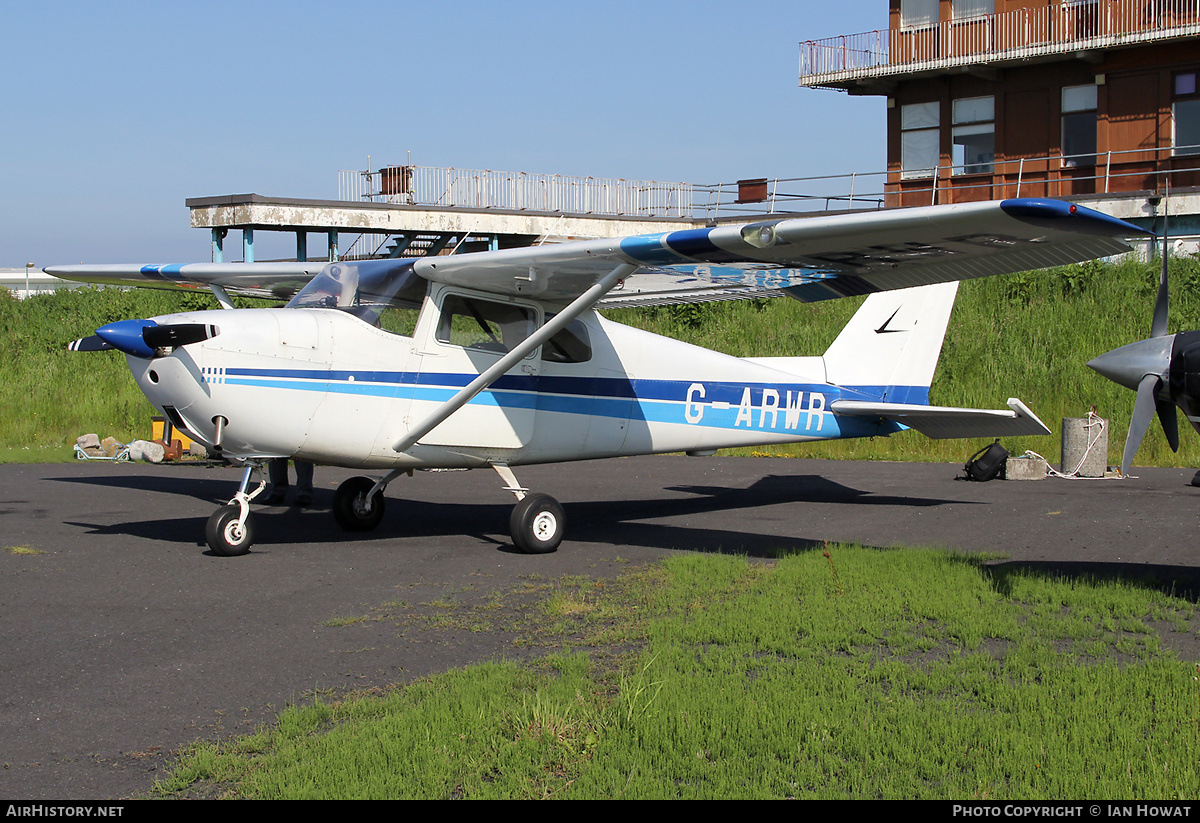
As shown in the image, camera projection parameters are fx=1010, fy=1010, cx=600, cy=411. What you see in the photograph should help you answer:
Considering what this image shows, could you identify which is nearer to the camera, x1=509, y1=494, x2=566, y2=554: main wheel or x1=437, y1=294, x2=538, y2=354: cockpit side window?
x1=509, y1=494, x2=566, y2=554: main wheel

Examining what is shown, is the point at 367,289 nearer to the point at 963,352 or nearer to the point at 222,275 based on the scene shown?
the point at 222,275

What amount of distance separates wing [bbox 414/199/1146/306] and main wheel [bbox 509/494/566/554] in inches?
75.3

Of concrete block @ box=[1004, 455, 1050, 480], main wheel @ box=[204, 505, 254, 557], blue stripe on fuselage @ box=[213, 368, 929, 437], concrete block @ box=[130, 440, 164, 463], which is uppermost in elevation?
blue stripe on fuselage @ box=[213, 368, 929, 437]

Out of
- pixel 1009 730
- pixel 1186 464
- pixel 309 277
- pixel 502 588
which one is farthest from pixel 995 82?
pixel 1009 730

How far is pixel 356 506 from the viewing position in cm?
962

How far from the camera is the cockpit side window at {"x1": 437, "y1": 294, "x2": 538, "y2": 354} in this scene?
28.9ft

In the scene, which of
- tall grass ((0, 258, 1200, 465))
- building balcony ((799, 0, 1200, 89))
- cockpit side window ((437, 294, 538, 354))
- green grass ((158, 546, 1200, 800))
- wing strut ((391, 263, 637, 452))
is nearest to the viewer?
green grass ((158, 546, 1200, 800))

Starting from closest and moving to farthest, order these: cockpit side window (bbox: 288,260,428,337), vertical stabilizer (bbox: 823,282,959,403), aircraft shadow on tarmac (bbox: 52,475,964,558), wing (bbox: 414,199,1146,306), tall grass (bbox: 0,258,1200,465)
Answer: wing (bbox: 414,199,1146,306) < cockpit side window (bbox: 288,260,428,337) < aircraft shadow on tarmac (bbox: 52,475,964,558) < vertical stabilizer (bbox: 823,282,959,403) < tall grass (bbox: 0,258,1200,465)

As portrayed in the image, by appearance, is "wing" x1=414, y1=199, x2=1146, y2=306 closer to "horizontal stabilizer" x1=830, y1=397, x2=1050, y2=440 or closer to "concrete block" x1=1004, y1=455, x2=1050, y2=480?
"horizontal stabilizer" x1=830, y1=397, x2=1050, y2=440

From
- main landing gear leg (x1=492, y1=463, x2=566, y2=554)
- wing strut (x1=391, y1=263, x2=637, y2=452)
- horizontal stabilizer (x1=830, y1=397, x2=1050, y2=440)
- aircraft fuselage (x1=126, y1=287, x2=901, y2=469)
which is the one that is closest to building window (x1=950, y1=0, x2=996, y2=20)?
horizontal stabilizer (x1=830, y1=397, x2=1050, y2=440)

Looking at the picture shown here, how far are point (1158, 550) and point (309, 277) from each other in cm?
839

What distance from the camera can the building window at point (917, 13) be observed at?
27.5m

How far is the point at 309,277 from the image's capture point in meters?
10.8

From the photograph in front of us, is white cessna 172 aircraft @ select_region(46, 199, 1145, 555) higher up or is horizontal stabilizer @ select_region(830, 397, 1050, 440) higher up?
white cessna 172 aircraft @ select_region(46, 199, 1145, 555)
